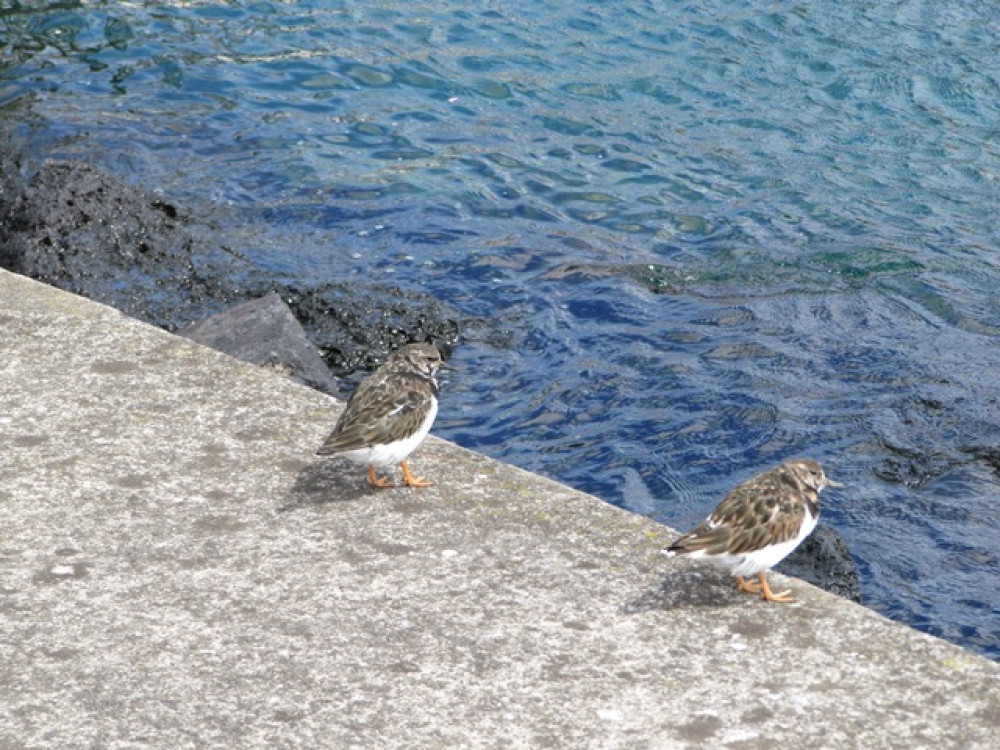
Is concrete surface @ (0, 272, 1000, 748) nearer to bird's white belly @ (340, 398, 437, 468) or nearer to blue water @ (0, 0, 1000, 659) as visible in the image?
bird's white belly @ (340, 398, 437, 468)

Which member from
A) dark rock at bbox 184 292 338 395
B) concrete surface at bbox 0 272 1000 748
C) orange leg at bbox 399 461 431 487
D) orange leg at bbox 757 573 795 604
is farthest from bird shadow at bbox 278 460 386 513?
dark rock at bbox 184 292 338 395

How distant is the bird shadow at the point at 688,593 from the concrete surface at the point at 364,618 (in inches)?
0.5

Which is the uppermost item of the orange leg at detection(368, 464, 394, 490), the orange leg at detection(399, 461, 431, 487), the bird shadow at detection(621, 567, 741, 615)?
the bird shadow at detection(621, 567, 741, 615)

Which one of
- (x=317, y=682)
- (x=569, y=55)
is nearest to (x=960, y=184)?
(x=569, y=55)

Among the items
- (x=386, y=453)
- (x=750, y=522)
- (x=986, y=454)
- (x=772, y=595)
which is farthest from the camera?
(x=986, y=454)

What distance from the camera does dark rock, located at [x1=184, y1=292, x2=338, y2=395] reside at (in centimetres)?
882

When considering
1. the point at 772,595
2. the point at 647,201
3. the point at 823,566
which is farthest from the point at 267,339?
the point at 647,201

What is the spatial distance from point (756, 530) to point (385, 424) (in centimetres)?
164

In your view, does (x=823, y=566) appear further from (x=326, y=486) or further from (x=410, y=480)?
(x=326, y=486)

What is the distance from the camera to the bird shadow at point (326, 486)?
5.90 meters

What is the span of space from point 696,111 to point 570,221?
310cm

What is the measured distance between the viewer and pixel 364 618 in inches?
202

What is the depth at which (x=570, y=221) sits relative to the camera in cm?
1382

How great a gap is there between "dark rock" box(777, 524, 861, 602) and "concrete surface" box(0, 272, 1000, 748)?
97.6 inches
